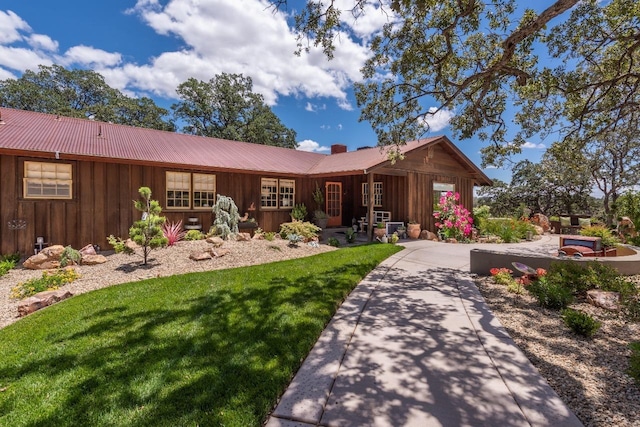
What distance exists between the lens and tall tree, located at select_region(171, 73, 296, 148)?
28.0 metres

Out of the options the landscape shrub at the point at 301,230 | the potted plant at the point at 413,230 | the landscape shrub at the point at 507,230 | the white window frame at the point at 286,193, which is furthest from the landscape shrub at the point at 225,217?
the landscape shrub at the point at 507,230

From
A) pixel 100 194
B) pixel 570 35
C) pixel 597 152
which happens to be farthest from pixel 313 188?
pixel 597 152

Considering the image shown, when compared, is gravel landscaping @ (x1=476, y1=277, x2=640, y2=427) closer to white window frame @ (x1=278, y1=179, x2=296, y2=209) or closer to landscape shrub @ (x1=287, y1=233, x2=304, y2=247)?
landscape shrub @ (x1=287, y1=233, x2=304, y2=247)

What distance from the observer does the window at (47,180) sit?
7668 millimetres

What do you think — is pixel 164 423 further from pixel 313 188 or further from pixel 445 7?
pixel 313 188

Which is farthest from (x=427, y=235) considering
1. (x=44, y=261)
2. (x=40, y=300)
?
(x=44, y=261)

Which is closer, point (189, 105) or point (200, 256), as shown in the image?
point (200, 256)

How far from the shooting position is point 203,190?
10594 mm

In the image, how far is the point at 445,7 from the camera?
21.1 ft

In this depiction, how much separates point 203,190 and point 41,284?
18.8ft

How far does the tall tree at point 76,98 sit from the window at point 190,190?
20.5m

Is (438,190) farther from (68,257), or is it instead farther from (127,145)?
(68,257)

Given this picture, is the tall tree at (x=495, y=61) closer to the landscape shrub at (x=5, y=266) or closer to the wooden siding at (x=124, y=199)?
the wooden siding at (x=124, y=199)

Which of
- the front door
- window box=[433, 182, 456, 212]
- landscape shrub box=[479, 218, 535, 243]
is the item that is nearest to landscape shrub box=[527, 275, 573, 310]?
landscape shrub box=[479, 218, 535, 243]
